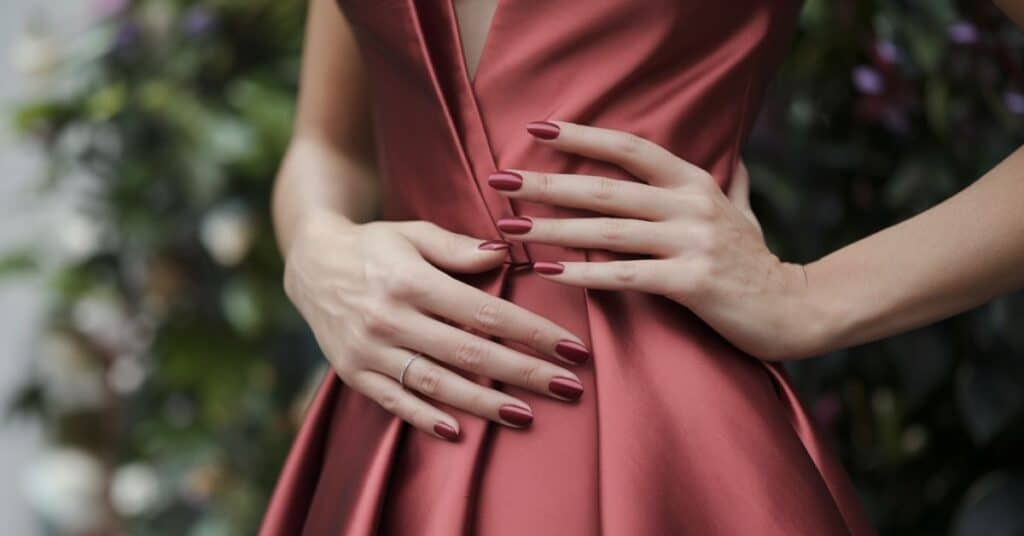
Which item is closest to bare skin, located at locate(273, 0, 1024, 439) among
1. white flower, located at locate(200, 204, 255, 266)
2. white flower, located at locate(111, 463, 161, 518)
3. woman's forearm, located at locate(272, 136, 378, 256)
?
woman's forearm, located at locate(272, 136, 378, 256)

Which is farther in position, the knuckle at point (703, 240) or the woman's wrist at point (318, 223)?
the woman's wrist at point (318, 223)

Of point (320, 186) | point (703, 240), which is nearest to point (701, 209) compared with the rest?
point (703, 240)

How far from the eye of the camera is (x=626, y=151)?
25.8 inches

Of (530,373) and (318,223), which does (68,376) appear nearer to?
(318,223)

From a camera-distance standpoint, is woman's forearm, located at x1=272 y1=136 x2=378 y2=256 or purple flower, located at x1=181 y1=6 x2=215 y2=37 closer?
woman's forearm, located at x1=272 y1=136 x2=378 y2=256

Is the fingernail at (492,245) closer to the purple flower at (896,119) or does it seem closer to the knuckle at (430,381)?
the knuckle at (430,381)

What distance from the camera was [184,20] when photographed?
5.79 ft

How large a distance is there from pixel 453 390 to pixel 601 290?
11cm

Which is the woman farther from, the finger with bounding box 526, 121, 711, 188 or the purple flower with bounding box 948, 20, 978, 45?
the purple flower with bounding box 948, 20, 978, 45

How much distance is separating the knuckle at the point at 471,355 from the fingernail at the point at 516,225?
7cm

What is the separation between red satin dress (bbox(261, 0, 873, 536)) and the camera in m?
0.62

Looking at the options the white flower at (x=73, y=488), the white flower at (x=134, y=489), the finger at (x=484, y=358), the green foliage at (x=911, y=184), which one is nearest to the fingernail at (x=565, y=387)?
the finger at (x=484, y=358)

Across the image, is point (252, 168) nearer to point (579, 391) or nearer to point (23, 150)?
point (23, 150)

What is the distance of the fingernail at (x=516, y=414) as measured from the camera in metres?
0.64
